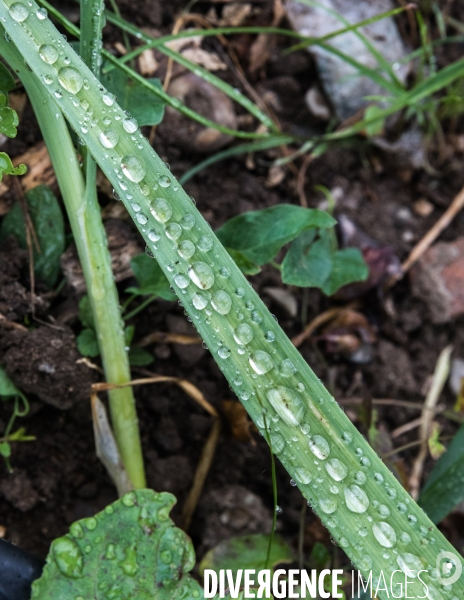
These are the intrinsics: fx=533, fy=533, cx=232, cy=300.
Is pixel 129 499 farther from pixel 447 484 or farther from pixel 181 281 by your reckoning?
pixel 447 484

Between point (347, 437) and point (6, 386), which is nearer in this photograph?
point (347, 437)

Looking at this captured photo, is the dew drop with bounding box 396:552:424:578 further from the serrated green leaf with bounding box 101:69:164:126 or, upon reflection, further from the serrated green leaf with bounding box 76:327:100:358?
the serrated green leaf with bounding box 101:69:164:126

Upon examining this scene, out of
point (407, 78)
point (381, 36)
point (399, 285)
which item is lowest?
point (399, 285)

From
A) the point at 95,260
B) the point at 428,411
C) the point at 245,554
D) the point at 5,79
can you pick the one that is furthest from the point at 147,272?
the point at 428,411

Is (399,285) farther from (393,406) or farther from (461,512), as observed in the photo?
(461,512)

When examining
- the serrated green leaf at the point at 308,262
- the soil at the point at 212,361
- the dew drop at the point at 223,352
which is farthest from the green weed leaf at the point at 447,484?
the dew drop at the point at 223,352

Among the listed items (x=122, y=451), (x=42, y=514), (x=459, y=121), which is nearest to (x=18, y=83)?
(x=122, y=451)
